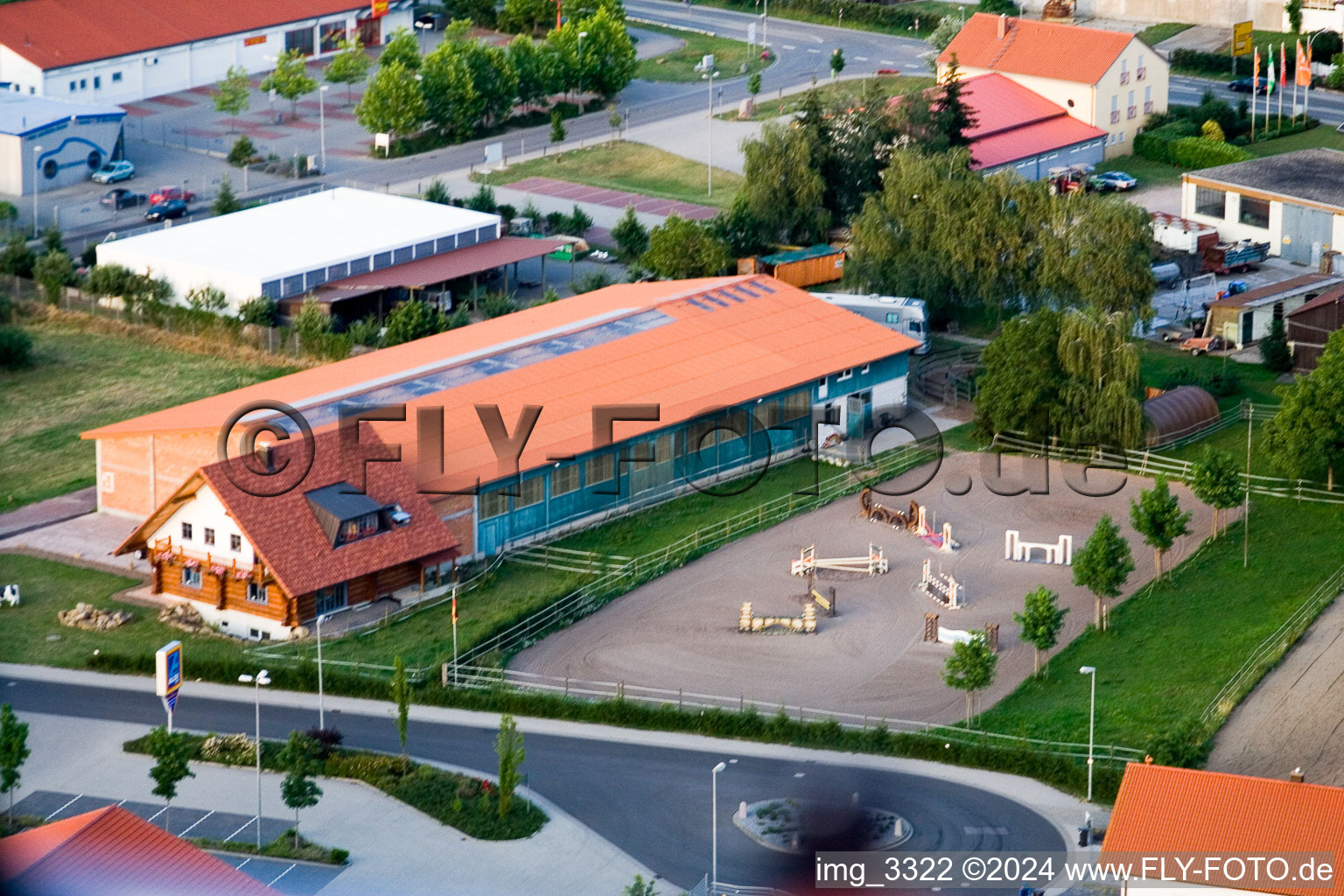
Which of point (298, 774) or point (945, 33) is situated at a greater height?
point (945, 33)

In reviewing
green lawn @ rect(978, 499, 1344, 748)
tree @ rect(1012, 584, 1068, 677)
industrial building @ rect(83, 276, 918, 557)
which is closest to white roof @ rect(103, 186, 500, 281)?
industrial building @ rect(83, 276, 918, 557)

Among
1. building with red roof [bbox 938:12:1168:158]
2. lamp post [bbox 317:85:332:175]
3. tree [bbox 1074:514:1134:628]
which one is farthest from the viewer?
lamp post [bbox 317:85:332:175]

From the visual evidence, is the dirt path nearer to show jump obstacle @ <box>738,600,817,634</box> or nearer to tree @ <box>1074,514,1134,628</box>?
tree @ <box>1074,514,1134,628</box>

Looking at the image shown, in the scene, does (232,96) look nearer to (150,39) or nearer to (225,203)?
(150,39)

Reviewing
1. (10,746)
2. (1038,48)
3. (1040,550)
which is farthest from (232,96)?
(10,746)

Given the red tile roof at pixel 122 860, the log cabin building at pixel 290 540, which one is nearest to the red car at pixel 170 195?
the log cabin building at pixel 290 540

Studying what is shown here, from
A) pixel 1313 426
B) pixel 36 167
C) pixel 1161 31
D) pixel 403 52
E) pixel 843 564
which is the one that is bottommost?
pixel 843 564

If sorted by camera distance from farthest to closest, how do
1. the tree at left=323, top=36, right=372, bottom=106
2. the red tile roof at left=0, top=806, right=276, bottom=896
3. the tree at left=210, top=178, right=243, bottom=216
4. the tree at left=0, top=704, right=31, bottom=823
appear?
the tree at left=323, top=36, right=372, bottom=106, the tree at left=210, top=178, right=243, bottom=216, the tree at left=0, top=704, right=31, bottom=823, the red tile roof at left=0, top=806, right=276, bottom=896

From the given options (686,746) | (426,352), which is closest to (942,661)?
(686,746)
